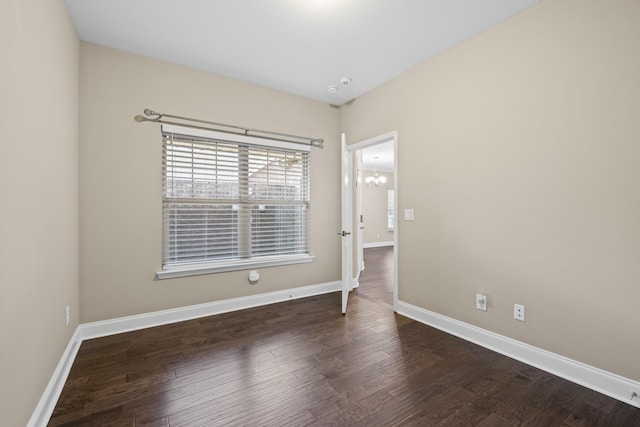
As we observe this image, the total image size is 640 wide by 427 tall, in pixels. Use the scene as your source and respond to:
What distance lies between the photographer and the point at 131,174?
2764mm

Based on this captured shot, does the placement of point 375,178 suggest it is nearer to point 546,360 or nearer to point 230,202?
point 230,202

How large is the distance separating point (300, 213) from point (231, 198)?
0.98m

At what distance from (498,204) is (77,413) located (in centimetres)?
326

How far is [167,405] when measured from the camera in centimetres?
170

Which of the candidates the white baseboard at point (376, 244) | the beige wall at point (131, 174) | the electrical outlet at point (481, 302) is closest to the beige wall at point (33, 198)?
the beige wall at point (131, 174)

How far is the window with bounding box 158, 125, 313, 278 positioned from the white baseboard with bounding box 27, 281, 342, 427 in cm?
40

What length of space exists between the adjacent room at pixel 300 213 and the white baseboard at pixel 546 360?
2 cm

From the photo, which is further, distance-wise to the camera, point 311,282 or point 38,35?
point 311,282

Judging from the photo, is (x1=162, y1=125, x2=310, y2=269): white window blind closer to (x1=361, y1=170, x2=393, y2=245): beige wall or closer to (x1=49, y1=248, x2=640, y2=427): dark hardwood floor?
(x1=49, y1=248, x2=640, y2=427): dark hardwood floor

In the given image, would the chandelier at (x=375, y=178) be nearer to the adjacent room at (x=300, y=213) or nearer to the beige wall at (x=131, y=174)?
the adjacent room at (x=300, y=213)

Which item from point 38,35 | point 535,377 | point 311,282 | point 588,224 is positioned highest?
point 38,35

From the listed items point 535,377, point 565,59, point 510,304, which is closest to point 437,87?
point 565,59

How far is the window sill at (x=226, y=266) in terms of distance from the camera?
2938mm

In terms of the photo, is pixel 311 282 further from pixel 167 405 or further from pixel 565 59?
pixel 565 59
